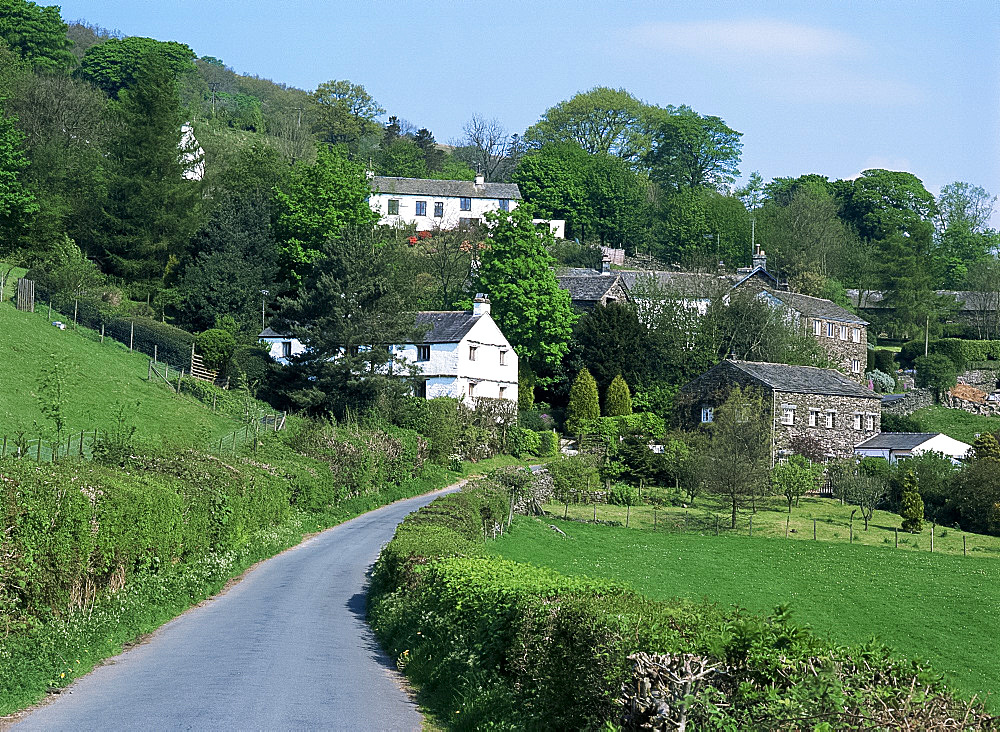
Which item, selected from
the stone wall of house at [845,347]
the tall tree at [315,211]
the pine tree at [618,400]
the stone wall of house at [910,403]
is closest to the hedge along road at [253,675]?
the pine tree at [618,400]

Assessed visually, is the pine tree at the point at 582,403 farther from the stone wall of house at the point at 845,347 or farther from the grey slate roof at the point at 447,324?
the stone wall of house at the point at 845,347

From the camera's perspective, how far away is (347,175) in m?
80.8

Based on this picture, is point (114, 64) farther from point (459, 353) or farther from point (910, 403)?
point (910, 403)

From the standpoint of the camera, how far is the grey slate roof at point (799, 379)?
66.2 metres

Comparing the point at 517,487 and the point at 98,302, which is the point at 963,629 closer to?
the point at 517,487

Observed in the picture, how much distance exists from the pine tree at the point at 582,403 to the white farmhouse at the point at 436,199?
45.2 metres

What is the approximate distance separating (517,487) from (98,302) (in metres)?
29.8

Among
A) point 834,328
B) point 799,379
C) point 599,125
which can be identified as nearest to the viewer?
point 799,379

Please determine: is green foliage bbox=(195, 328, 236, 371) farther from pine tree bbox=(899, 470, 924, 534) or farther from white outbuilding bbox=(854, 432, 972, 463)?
white outbuilding bbox=(854, 432, 972, 463)

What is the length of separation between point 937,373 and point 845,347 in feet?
27.0

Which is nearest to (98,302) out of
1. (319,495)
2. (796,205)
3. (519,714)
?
(319,495)

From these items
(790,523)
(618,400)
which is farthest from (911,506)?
(618,400)

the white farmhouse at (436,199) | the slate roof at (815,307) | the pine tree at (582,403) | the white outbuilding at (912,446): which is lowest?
the white outbuilding at (912,446)

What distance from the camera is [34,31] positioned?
106 metres
